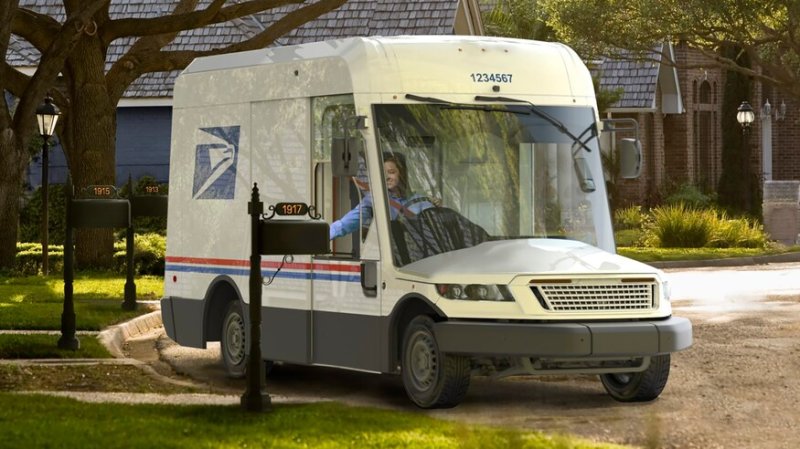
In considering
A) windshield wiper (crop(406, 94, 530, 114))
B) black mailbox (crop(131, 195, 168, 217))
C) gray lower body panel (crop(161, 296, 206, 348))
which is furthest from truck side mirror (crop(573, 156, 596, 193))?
black mailbox (crop(131, 195, 168, 217))

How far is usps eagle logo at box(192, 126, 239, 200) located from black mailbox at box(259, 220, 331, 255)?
3.36m

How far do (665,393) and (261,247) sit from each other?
153 inches

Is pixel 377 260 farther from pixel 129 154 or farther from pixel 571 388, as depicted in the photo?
pixel 129 154

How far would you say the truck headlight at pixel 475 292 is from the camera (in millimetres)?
12461

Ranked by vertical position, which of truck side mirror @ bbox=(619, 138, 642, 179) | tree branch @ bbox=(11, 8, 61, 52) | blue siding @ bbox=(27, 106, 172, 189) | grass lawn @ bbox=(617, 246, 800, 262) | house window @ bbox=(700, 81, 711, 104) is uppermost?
house window @ bbox=(700, 81, 711, 104)

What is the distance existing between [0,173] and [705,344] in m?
12.3

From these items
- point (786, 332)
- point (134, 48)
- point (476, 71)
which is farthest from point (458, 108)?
point (134, 48)

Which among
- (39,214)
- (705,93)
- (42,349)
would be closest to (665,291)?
(42,349)

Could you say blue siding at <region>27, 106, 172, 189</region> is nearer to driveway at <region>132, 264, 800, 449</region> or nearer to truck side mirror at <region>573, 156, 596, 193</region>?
driveway at <region>132, 264, 800, 449</region>

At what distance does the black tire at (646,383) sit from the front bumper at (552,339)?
1.60 ft

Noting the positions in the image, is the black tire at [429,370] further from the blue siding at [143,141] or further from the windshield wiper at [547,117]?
the blue siding at [143,141]

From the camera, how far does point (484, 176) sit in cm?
1345

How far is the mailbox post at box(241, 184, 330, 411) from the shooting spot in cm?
1164

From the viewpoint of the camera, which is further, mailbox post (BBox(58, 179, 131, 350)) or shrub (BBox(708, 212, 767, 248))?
shrub (BBox(708, 212, 767, 248))
